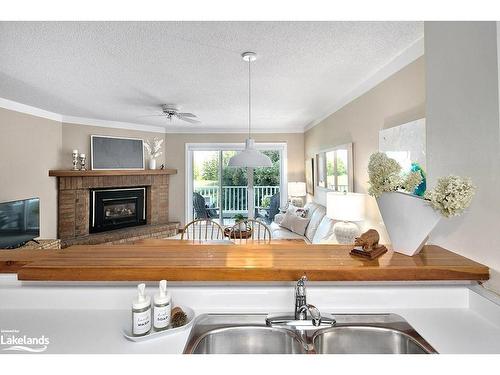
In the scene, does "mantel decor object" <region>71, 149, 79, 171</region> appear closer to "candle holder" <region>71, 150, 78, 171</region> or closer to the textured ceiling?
"candle holder" <region>71, 150, 78, 171</region>

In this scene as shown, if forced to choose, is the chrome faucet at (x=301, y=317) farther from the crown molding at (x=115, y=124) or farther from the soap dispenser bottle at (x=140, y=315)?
the crown molding at (x=115, y=124)

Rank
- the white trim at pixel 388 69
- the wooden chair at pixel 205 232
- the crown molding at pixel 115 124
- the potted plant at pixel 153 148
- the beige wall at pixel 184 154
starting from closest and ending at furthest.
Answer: the white trim at pixel 388 69 < the wooden chair at pixel 205 232 < the crown molding at pixel 115 124 < the potted plant at pixel 153 148 < the beige wall at pixel 184 154

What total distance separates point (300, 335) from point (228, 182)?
17.4 ft

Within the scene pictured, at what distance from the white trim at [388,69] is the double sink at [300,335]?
208cm

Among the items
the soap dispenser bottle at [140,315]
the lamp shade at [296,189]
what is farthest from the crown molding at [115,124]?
the soap dispenser bottle at [140,315]

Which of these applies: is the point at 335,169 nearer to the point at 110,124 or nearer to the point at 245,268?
the point at 245,268

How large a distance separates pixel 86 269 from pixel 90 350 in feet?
0.96

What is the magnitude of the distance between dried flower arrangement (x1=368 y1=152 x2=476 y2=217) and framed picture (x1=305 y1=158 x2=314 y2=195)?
428cm

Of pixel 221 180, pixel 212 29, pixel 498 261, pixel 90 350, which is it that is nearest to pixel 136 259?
pixel 90 350

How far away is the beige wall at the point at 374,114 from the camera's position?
7.21 feet

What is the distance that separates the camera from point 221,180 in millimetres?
6168
